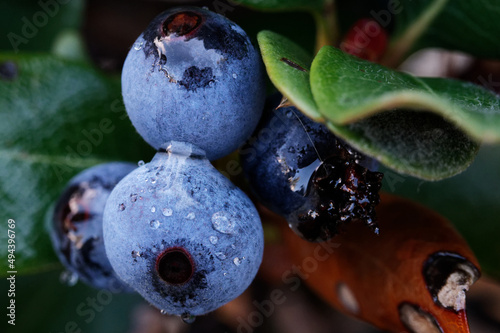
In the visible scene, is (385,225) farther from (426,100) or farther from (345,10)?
(345,10)

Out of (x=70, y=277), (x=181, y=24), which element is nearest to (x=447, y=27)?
(x=181, y=24)

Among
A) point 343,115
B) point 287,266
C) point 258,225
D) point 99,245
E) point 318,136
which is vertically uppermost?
point 343,115

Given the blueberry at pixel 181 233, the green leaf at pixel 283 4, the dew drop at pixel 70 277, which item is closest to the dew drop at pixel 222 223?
the blueberry at pixel 181 233

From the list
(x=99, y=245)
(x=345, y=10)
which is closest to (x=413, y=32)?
(x=345, y=10)

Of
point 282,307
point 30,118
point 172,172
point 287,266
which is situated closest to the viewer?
point 172,172

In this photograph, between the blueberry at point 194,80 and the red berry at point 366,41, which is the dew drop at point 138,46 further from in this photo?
the red berry at point 366,41
